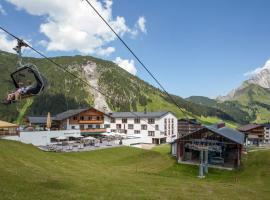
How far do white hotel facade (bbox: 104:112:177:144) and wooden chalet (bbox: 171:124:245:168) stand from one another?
33.4 m

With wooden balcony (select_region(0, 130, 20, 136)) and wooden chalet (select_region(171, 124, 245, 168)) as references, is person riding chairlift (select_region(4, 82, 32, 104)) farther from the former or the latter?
wooden balcony (select_region(0, 130, 20, 136))

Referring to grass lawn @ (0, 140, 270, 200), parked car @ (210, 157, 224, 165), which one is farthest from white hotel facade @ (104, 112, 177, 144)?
grass lawn @ (0, 140, 270, 200)

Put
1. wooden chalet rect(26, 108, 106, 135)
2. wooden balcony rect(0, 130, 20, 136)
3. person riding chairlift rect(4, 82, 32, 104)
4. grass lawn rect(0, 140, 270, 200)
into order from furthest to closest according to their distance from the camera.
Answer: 1. wooden chalet rect(26, 108, 106, 135)
2. wooden balcony rect(0, 130, 20, 136)
3. grass lawn rect(0, 140, 270, 200)
4. person riding chairlift rect(4, 82, 32, 104)

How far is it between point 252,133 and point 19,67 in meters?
116

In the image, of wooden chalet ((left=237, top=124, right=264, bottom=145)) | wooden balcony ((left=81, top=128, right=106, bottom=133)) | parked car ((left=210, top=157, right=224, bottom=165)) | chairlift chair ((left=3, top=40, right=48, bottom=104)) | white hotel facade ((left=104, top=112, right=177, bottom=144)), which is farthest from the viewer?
wooden chalet ((left=237, top=124, right=264, bottom=145))

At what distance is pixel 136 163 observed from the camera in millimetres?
48750

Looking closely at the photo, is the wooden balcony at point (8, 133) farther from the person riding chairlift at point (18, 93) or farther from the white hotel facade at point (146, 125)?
the person riding chairlift at point (18, 93)

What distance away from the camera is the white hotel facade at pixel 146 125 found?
9306 cm

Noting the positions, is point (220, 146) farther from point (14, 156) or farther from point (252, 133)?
point (252, 133)

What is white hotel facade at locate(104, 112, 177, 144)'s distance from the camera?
9306 cm

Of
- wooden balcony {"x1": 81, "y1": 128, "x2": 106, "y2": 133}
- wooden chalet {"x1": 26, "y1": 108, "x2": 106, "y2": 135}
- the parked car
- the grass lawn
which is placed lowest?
the parked car

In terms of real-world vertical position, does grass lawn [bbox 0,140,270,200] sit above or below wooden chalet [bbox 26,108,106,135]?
below

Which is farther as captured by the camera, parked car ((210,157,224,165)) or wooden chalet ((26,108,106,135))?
wooden chalet ((26,108,106,135))

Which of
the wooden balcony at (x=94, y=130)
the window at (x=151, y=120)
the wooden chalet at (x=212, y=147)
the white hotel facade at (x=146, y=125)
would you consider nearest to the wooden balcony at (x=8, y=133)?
the wooden balcony at (x=94, y=130)
